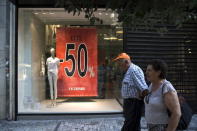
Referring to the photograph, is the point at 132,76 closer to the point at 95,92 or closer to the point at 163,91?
the point at 163,91

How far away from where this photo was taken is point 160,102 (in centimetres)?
402

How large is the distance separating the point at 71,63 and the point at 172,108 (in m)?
7.55

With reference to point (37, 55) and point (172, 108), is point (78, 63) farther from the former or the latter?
point (172, 108)

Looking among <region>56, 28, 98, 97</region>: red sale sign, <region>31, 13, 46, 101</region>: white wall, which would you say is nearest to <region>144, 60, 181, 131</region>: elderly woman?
<region>56, 28, 98, 97</region>: red sale sign

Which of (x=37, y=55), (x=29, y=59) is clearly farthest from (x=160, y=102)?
(x=37, y=55)

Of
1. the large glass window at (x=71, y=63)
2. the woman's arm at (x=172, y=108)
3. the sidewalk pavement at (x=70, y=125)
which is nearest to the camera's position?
the woman's arm at (x=172, y=108)

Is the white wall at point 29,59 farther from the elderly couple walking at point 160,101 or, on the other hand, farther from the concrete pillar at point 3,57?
the elderly couple walking at point 160,101

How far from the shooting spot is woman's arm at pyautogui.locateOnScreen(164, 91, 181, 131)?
3.84m

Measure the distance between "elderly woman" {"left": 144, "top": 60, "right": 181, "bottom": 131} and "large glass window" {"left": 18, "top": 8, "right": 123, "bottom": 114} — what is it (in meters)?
6.83

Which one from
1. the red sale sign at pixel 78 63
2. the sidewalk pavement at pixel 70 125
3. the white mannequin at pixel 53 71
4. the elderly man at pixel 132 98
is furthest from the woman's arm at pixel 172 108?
the white mannequin at pixel 53 71

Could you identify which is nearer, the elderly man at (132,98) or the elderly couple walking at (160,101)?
the elderly couple walking at (160,101)

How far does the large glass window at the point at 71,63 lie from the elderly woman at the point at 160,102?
683cm

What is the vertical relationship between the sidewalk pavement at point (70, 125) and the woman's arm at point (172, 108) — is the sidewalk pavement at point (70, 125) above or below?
below

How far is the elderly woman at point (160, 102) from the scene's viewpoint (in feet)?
12.7
